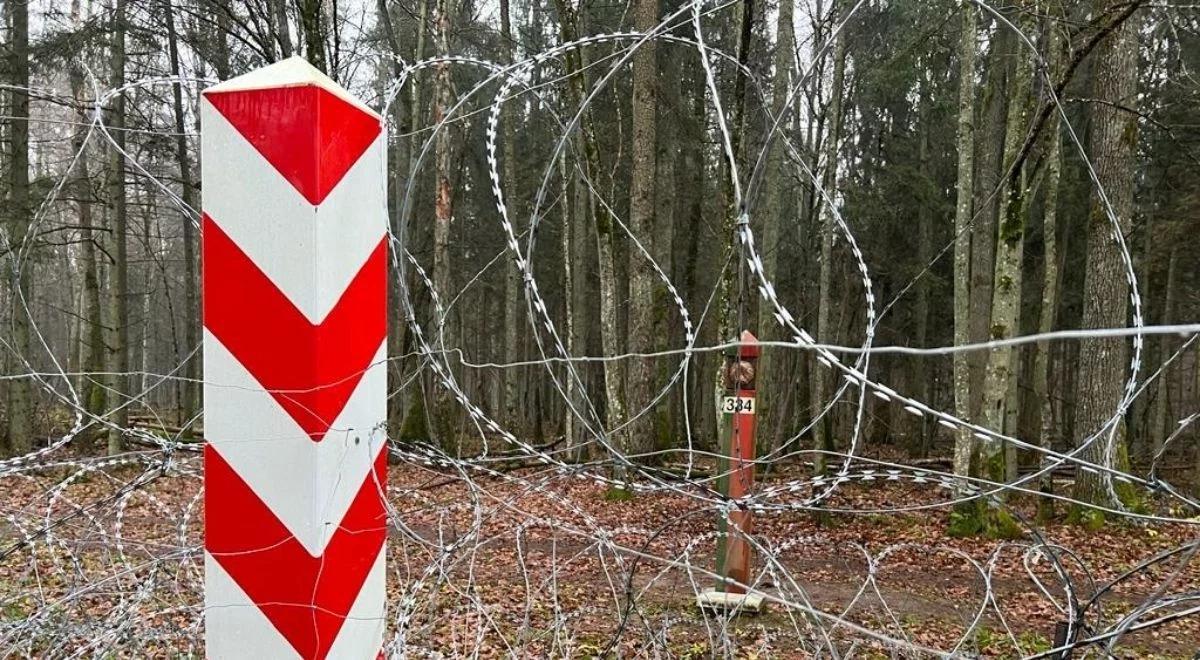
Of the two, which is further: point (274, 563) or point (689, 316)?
point (689, 316)

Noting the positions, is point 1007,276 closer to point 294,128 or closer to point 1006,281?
point 1006,281

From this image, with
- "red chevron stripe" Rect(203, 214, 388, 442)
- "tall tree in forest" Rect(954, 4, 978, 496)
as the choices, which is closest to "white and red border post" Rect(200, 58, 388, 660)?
"red chevron stripe" Rect(203, 214, 388, 442)

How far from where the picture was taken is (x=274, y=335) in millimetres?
1235

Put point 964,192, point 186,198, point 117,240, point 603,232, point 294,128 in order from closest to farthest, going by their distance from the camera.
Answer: point 294,128, point 603,232, point 964,192, point 117,240, point 186,198

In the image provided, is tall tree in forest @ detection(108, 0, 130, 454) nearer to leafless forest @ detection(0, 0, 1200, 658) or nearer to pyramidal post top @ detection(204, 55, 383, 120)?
leafless forest @ detection(0, 0, 1200, 658)

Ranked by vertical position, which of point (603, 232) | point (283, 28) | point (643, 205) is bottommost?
point (603, 232)

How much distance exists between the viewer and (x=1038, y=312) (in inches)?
708

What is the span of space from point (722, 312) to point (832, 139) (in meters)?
7.24

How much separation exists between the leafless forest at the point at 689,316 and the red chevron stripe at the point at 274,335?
378 mm

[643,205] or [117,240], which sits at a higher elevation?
[643,205]

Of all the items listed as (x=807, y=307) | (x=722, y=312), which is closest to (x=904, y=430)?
(x=807, y=307)

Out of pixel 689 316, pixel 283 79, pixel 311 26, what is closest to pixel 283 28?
pixel 311 26

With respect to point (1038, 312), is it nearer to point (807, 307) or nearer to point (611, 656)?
point (807, 307)

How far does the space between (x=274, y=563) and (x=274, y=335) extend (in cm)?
38
